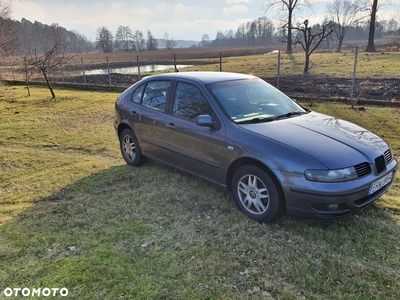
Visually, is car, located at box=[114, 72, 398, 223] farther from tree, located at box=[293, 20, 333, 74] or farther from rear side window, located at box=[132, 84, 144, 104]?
tree, located at box=[293, 20, 333, 74]

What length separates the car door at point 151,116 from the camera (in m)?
4.70

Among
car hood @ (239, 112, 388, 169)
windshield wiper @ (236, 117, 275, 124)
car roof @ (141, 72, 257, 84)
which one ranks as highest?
car roof @ (141, 72, 257, 84)

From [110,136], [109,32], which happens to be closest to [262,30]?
[109,32]

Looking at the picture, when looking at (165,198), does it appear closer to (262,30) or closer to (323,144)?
(323,144)

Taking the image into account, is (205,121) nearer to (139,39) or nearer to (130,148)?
(130,148)

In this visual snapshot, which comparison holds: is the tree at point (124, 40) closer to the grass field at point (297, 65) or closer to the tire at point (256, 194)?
the grass field at point (297, 65)

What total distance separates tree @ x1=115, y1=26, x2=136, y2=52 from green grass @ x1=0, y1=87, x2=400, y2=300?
297 ft

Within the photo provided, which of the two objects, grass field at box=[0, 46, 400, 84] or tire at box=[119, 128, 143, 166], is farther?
grass field at box=[0, 46, 400, 84]

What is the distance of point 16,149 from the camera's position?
714 cm

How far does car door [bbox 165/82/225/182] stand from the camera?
3910 millimetres

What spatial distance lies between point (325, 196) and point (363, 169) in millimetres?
538

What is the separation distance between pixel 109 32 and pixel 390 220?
313ft

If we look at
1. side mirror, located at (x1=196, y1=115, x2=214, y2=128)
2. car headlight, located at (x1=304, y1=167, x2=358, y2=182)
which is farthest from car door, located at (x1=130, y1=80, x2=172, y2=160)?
Answer: car headlight, located at (x1=304, y1=167, x2=358, y2=182)

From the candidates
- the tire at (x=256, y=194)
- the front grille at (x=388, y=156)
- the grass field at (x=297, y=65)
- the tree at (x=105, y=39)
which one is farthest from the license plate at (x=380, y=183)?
the tree at (x=105, y=39)
